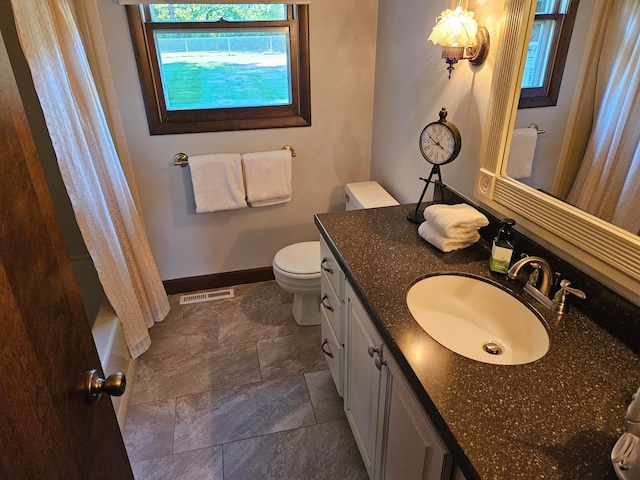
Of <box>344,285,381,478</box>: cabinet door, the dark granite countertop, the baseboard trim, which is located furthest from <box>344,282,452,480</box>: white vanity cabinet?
the baseboard trim

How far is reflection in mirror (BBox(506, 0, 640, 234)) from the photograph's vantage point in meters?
1.02

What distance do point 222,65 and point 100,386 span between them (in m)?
2.01

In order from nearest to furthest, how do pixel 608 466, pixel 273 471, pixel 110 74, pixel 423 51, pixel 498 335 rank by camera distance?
pixel 608 466 < pixel 498 335 < pixel 273 471 < pixel 423 51 < pixel 110 74

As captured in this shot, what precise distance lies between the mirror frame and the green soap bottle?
7cm

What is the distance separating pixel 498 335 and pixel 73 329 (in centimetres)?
112

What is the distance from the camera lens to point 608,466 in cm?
74

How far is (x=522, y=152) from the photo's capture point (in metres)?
1.38

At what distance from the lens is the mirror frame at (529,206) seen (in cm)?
105

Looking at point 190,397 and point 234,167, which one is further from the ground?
point 234,167

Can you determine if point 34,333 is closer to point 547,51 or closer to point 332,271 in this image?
point 332,271

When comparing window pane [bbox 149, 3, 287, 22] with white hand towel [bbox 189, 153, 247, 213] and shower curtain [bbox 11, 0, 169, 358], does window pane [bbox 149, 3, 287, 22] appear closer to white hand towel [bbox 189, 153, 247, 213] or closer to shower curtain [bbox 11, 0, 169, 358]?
shower curtain [bbox 11, 0, 169, 358]

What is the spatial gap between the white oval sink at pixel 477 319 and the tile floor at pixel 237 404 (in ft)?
2.59

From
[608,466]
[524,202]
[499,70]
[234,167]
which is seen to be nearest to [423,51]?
[499,70]

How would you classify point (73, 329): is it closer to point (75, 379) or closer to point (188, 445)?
point (75, 379)
